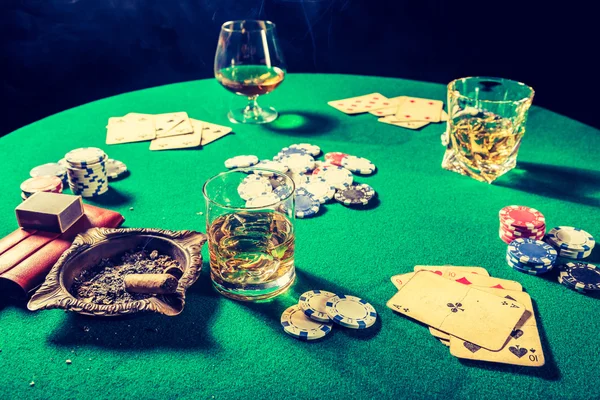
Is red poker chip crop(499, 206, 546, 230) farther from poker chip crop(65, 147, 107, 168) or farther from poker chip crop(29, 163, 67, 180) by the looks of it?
poker chip crop(29, 163, 67, 180)

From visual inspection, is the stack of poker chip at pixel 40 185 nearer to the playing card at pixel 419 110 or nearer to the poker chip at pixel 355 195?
the poker chip at pixel 355 195

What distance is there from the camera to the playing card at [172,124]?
81.0 inches

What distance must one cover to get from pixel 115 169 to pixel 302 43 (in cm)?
266

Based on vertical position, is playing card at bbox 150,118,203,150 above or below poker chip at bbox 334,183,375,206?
below

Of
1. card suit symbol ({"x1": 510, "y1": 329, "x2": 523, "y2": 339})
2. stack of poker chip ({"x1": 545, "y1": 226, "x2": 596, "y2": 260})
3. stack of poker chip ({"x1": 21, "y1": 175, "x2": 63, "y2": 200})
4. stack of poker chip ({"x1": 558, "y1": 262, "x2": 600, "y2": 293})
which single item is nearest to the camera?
card suit symbol ({"x1": 510, "y1": 329, "x2": 523, "y2": 339})

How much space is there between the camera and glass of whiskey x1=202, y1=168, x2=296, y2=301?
1.20 m

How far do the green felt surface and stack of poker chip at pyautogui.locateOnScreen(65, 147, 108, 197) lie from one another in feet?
0.15

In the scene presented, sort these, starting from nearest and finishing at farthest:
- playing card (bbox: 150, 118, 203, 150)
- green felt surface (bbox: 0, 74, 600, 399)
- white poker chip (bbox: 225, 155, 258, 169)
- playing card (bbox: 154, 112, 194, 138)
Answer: green felt surface (bbox: 0, 74, 600, 399)
white poker chip (bbox: 225, 155, 258, 169)
playing card (bbox: 150, 118, 203, 150)
playing card (bbox: 154, 112, 194, 138)

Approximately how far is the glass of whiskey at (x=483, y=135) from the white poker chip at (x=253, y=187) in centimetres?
73

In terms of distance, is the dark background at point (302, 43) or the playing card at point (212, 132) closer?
the playing card at point (212, 132)

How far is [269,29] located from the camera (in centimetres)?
207

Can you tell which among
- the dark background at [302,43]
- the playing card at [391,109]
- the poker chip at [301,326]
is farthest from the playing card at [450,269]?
the dark background at [302,43]

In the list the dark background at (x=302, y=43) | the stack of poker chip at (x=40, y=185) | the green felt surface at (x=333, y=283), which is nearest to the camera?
the green felt surface at (x=333, y=283)

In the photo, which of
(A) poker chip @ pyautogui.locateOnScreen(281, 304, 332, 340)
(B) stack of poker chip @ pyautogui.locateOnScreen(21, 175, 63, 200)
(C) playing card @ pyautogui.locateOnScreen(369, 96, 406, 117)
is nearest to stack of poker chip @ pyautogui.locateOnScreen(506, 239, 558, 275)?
(A) poker chip @ pyautogui.locateOnScreen(281, 304, 332, 340)
